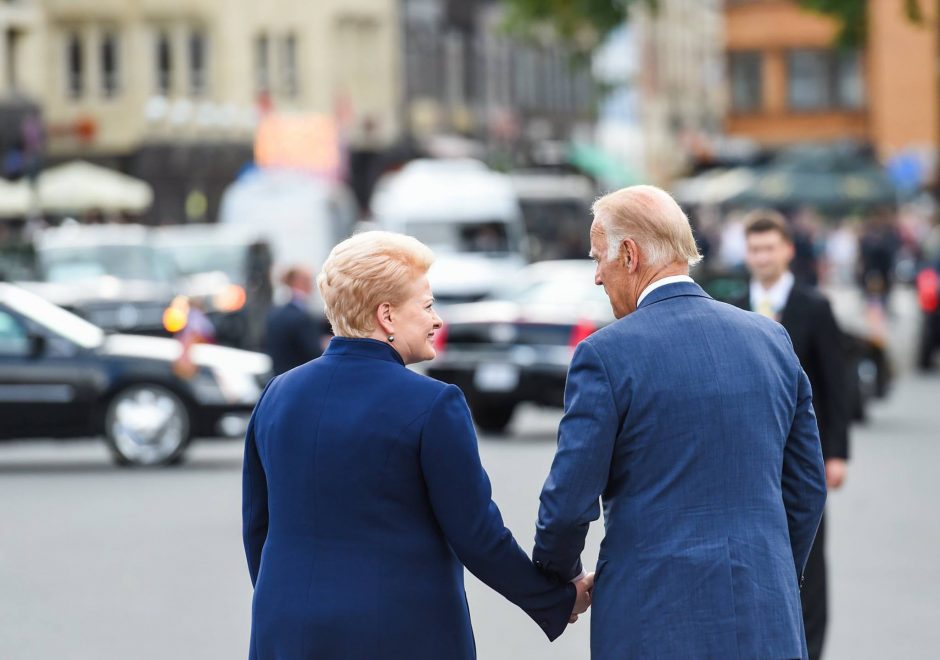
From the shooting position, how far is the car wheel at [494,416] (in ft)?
63.4

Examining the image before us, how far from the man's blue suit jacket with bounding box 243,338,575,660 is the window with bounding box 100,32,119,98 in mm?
53669

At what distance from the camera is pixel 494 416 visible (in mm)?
19516

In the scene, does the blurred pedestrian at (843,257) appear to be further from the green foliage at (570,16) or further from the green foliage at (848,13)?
the green foliage at (570,16)

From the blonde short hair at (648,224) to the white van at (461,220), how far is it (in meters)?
27.9

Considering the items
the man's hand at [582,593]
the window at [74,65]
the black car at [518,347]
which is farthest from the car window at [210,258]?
the window at [74,65]

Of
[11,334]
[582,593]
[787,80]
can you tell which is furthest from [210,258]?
[787,80]

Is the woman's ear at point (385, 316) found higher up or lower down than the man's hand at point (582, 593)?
higher up

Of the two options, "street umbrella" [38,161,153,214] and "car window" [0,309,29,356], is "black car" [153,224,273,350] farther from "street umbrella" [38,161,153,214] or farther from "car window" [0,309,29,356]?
"street umbrella" [38,161,153,214]

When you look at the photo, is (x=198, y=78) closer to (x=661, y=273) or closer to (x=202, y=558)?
(x=202, y=558)

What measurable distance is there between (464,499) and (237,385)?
1286 cm

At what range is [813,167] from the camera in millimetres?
38031

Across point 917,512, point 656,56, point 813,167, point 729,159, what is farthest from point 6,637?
point 656,56

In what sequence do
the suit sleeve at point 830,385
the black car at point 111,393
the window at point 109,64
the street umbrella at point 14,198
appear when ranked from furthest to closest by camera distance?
the window at point 109,64 < the street umbrella at point 14,198 < the black car at point 111,393 < the suit sleeve at point 830,385

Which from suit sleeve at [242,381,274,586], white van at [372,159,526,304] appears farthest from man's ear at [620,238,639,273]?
white van at [372,159,526,304]
